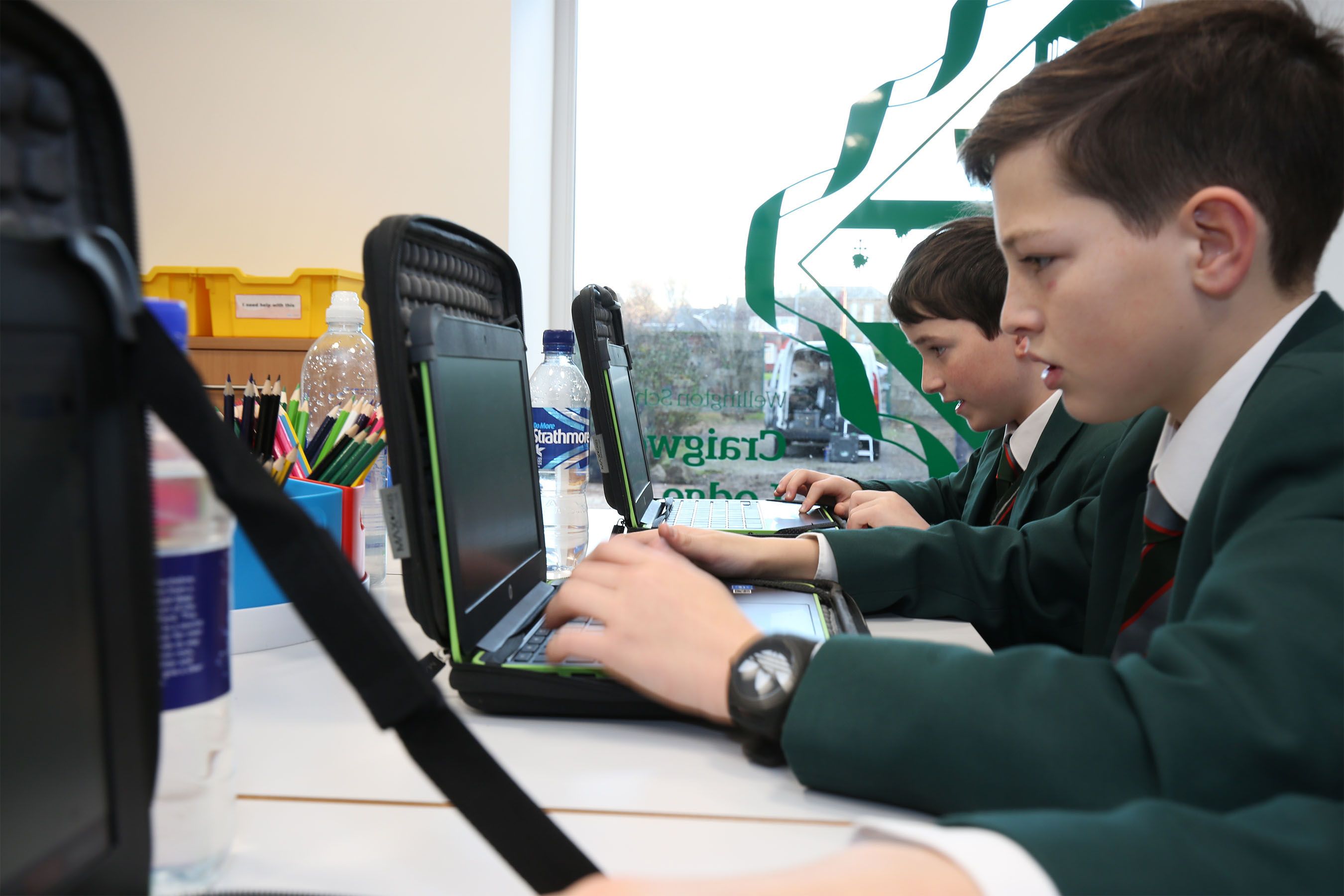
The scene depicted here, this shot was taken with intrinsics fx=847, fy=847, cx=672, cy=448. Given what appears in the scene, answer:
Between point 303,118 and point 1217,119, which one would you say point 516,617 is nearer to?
point 1217,119

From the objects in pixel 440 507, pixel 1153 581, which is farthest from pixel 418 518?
pixel 1153 581

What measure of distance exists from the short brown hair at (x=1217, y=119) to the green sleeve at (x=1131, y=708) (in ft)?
0.99

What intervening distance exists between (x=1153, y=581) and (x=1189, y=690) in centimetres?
33

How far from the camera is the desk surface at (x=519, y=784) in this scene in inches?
17.5

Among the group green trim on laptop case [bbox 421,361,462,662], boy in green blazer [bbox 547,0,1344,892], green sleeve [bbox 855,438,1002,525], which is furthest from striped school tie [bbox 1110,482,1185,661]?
green sleeve [bbox 855,438,1002,525]

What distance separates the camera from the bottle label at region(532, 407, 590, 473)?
116 cm

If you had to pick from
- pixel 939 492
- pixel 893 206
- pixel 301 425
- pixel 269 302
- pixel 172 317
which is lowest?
pixel 939 492

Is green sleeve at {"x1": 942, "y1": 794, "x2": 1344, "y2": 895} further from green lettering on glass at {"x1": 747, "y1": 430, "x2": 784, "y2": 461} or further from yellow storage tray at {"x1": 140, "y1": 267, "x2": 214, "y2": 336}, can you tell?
green lettering on glass at {"x1": 747, "y1": 430, "x2": 784, "y2": 461}

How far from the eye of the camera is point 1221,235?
0.69 meters

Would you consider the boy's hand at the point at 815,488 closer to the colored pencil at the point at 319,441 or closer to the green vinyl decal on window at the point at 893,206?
the colored pencil at the point at 319,441

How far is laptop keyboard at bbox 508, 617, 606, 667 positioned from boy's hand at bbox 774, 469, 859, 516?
0.84 m

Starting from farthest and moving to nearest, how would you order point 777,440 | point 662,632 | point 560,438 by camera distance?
point 777,440
point 560,438
point 662,632

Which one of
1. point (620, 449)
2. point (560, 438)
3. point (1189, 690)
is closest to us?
Answer: point (1189, 690)

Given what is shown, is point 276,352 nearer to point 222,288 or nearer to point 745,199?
point 222,288
